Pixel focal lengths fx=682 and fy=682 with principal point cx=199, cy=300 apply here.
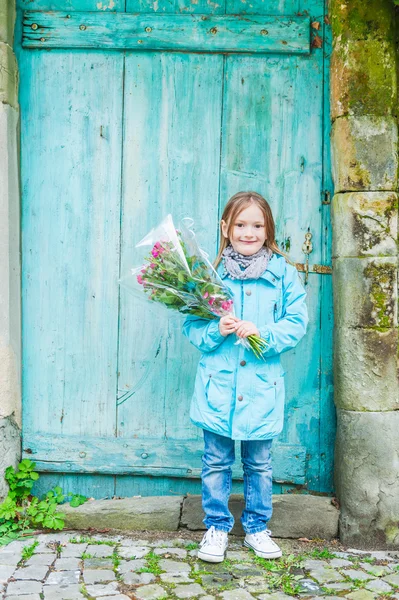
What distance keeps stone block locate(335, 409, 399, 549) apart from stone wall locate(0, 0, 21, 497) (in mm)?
1679

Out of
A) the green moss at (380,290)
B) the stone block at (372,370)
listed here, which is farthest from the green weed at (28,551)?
the green moss at (380,290)

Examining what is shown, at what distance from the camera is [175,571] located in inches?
116

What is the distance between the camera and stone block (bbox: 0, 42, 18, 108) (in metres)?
3.32

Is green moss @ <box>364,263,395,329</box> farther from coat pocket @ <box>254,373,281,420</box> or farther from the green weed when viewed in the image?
the green weed

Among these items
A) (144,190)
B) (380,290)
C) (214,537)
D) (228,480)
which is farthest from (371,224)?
(214,537)

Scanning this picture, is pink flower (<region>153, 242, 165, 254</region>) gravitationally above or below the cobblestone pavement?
above

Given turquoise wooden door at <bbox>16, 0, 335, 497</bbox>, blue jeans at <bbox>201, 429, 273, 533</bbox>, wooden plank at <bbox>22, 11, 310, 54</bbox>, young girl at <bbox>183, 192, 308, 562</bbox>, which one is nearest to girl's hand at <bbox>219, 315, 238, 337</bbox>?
young girl at <bbox>183, 192, 308, 562</bbox>

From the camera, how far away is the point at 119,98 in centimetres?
352

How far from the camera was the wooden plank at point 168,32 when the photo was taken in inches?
136

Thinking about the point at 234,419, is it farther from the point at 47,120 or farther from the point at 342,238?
the point at 47,120

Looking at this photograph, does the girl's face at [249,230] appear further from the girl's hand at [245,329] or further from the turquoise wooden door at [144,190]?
the turquoise wooden door at [144,190]

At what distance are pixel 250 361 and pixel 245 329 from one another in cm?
19

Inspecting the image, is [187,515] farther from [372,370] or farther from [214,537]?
[372,370]

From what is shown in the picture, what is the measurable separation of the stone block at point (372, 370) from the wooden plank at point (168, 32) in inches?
58.1
